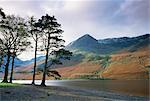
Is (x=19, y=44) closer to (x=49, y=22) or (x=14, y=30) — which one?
(x=14, y=30)

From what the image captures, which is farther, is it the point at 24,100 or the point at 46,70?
the point at 46,70

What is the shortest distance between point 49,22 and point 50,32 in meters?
2.22

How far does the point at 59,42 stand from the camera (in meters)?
54.0

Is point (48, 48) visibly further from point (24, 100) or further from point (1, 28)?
point (24, 100)

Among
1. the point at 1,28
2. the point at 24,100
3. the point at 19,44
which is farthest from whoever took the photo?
the point at 19,44

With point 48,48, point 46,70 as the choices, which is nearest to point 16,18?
point 48,48

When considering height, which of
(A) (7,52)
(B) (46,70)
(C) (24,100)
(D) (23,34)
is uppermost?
(D) (23,34)

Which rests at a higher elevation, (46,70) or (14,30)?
(14,30)

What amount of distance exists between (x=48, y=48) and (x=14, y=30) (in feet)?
26.9

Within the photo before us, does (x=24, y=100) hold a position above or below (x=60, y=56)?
below

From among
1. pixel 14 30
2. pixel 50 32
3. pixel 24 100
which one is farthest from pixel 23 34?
pixel 24 100

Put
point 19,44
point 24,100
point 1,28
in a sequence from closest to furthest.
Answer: point 24,100
point 1,28
point 19,44

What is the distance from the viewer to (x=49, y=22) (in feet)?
177

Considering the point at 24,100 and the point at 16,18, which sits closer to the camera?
the point at 24,100
